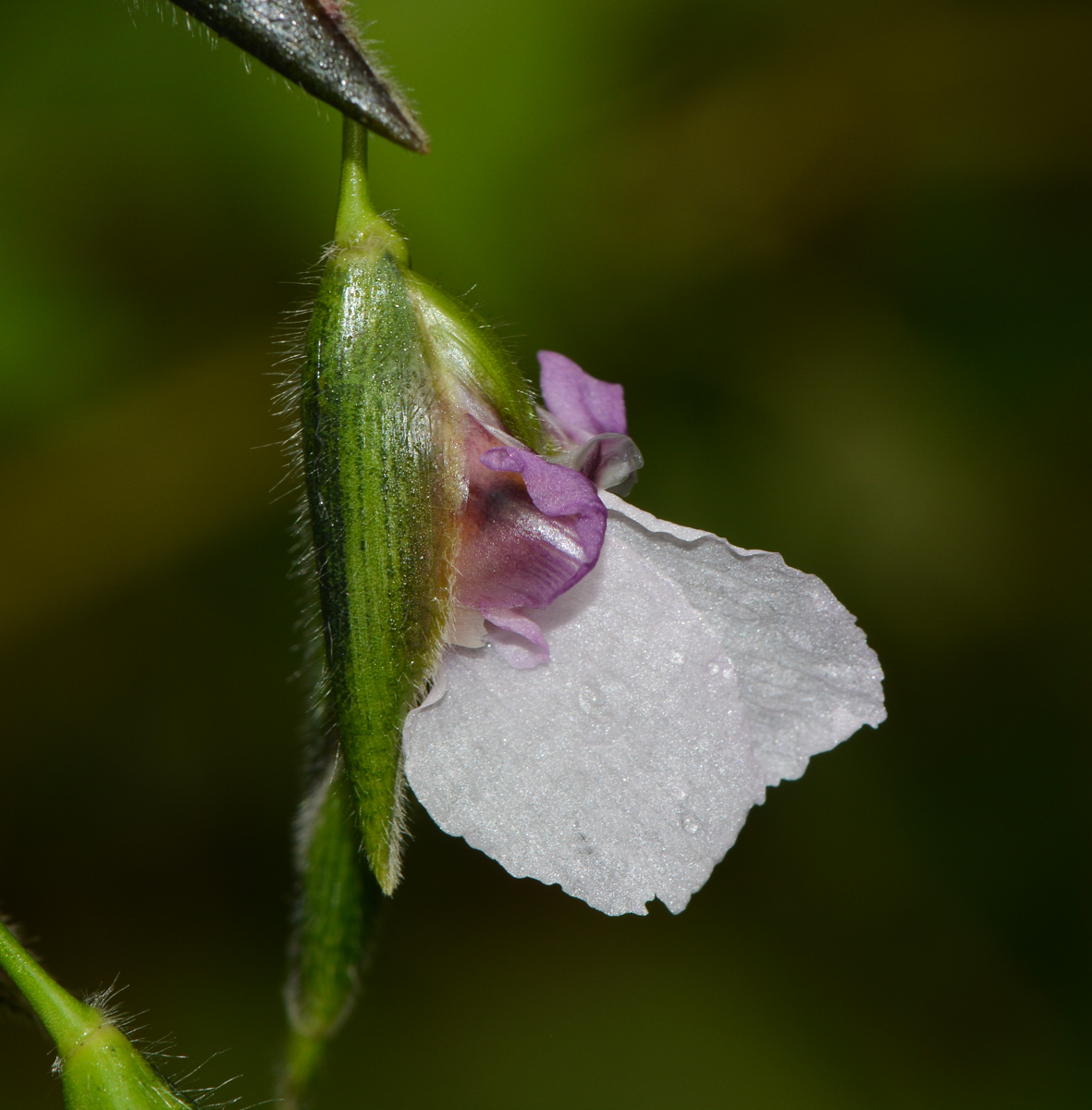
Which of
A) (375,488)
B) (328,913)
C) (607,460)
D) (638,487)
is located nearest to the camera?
(375,488)

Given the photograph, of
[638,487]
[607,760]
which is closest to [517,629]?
[607,760]

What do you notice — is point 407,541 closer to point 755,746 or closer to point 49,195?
point 755,746

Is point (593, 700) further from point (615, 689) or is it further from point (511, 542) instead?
point (511, 542)

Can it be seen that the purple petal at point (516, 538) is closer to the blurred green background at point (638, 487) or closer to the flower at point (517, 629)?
the flower at point (517, 629)

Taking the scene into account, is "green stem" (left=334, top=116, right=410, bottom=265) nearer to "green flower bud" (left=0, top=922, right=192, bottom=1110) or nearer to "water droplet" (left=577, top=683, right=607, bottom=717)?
"water droplet" (left=577, top=683, right=607, bottom=717)

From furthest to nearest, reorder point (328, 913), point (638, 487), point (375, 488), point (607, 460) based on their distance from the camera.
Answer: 1. point (638, 487)
2. point (328, 913)
3. point (607, 460)
4. point (375, 488)

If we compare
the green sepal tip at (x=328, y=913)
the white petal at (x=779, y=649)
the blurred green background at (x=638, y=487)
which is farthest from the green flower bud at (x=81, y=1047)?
the blurred green background at (x=638, y=487)

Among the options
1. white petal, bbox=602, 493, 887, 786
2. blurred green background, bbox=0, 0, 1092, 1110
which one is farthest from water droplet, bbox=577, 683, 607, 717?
blurred green background, bbox=0, 0, 1092, 1110
